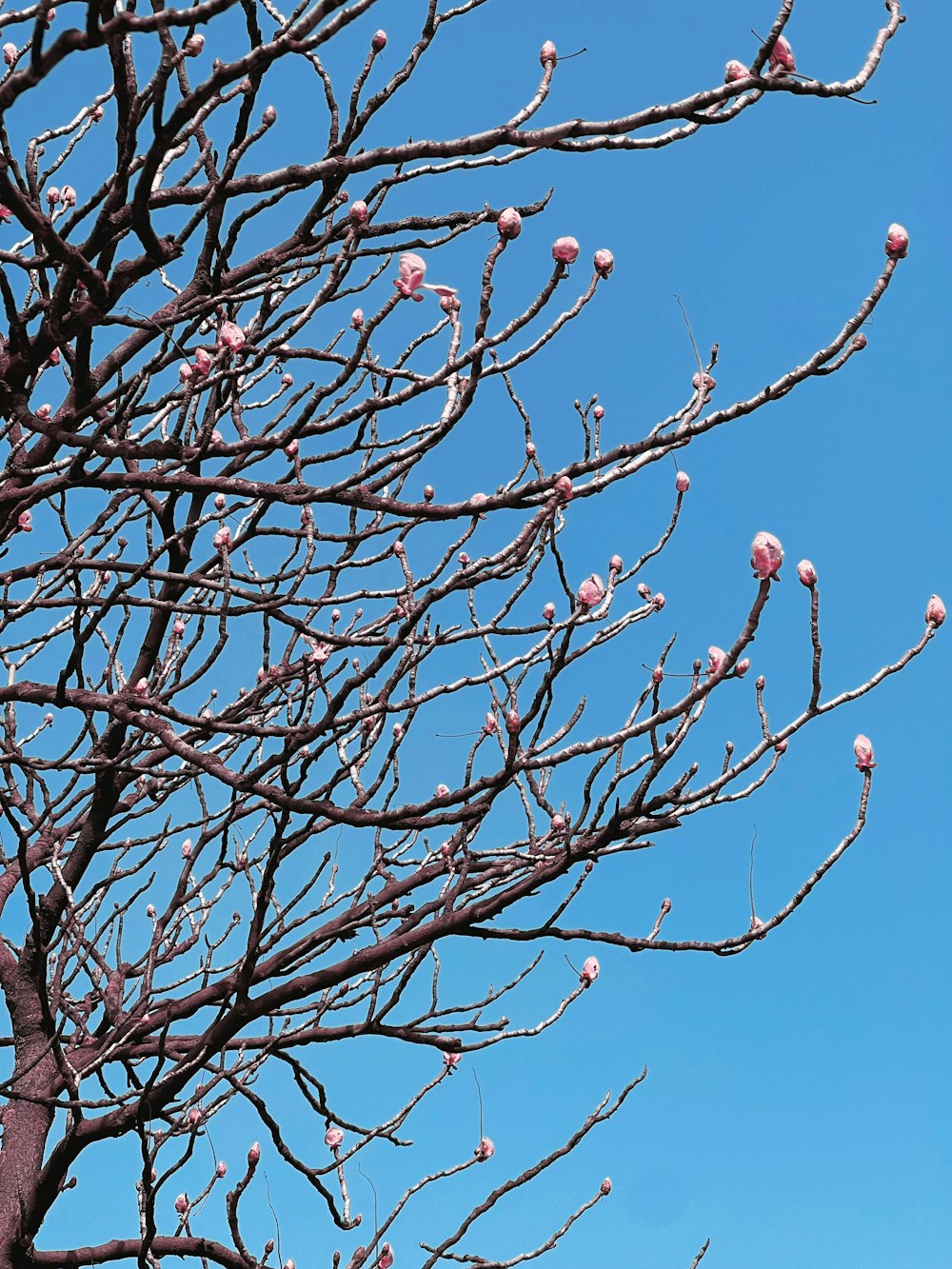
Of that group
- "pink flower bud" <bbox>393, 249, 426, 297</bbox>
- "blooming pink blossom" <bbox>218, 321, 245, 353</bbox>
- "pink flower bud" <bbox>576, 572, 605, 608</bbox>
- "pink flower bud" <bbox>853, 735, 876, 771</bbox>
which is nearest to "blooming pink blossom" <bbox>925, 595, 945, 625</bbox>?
"pink flower bud" <bbox>853, 735, 876, 771</bbox>

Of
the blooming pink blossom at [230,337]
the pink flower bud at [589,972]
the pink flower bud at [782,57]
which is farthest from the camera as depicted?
the pink flower bud at [589,972]

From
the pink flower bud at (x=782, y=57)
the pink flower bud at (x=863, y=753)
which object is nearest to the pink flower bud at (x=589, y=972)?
the pink flower bud at (x=863, y=753)

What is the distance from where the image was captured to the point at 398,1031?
413 cm

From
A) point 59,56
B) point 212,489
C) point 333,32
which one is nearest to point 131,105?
point 59,56

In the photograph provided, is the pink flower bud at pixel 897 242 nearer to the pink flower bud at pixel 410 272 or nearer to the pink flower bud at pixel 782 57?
the pink flower bud at pixel 782 57

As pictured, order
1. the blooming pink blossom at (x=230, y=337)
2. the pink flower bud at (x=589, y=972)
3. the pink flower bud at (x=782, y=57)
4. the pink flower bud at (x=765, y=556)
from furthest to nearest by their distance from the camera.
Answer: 1. the pink flower bud at (x=589, y=972)
2. the blooming pink blossom at (x=230, y=337)
3. the pink flower bud at (x=782, y=57)
4. the pink flower bud at (x=765, y=556)

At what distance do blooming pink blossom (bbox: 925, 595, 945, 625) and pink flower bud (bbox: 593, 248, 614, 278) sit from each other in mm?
1251

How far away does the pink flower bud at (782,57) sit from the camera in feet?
9.45

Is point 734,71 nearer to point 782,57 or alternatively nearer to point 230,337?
point 782,57

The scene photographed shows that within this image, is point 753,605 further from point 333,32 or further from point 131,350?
point 131,350

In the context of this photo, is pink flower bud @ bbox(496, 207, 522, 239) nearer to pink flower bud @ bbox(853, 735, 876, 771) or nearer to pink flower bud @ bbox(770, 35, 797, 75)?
pink flower bud @ bbox(770, 35, 797, 75)

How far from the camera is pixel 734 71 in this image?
296cm

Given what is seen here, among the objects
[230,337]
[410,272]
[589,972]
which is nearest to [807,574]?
[410,272]

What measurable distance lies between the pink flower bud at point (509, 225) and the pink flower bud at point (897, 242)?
2.86ft
